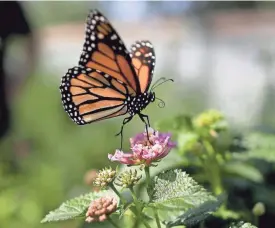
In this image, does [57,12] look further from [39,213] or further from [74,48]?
[39,213]

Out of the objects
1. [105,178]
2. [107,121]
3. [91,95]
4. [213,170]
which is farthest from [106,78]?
[107,121]

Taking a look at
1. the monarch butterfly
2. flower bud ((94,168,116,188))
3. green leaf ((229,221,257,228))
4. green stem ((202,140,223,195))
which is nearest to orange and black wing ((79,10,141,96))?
the monarch butterfly

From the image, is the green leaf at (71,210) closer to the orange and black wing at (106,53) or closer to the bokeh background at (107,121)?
the orange and black wing at (106,53)

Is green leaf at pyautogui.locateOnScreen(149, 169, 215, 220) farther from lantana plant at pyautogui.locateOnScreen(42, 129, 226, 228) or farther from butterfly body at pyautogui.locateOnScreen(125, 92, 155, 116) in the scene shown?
butterfly body at pyautogui.locateOnScreen(125, 92, 155, 116)

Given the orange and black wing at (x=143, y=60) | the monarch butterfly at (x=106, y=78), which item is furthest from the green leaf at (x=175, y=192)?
the orange and black wing at (x=143, y=60)

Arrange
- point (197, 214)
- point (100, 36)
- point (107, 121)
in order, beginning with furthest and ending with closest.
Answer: point (107, 121), point (100, 36), point (197, 214)

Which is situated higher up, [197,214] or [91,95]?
[91,95]

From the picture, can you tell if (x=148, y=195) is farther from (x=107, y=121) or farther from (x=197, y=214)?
(x=107, y=121)
